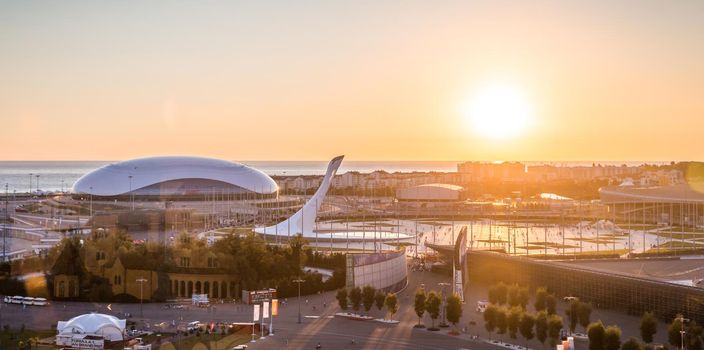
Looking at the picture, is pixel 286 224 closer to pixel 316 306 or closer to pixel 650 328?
pixel 316 306

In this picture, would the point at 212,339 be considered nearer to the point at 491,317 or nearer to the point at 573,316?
the point at 491,317

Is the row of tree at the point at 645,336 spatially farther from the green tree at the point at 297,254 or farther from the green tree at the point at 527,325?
the green tree at the point at 297,254

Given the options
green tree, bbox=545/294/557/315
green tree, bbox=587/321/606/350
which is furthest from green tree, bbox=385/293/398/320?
green tree, bbox=587/321/606/350

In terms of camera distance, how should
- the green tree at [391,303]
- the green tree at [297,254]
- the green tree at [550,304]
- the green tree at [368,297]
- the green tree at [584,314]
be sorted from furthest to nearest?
the green tree at [297,254] → the green tree at [368,297] → the green tree at [550,304] → the green tree at [391,303] → the green tree at [584,314]

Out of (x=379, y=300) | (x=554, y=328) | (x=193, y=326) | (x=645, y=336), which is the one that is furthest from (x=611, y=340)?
(x=193, y=326)

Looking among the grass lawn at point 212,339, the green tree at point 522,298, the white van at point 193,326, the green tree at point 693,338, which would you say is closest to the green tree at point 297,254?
the white van at point 193,326

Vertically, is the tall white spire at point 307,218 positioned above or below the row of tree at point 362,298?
above

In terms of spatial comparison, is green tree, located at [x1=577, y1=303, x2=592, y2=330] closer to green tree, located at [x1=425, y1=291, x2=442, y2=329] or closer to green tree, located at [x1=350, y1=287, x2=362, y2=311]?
green tree, located at [x1=425, y1=291, x2=442, y2=329]
